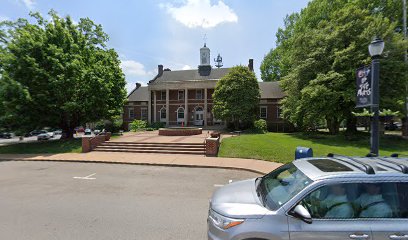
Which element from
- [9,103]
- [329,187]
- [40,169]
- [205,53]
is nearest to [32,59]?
[9,103]

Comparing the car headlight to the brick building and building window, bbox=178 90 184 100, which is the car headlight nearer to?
the brick building

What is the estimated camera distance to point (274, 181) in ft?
13.1

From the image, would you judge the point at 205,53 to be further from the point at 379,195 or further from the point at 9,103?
the point at 379,195

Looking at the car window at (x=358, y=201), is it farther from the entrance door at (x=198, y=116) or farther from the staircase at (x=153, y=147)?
the entrance door at (x=198, y=116)

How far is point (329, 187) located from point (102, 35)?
29503 mm

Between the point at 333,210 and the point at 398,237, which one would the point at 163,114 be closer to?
the point at 333,210

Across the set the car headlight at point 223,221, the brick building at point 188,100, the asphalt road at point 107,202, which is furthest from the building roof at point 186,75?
the car headlight at point 223,221

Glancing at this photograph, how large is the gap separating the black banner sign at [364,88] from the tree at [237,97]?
2033cm

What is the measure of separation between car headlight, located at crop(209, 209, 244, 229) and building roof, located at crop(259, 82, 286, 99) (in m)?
34.0

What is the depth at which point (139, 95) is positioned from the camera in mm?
43938

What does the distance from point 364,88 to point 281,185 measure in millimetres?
5370

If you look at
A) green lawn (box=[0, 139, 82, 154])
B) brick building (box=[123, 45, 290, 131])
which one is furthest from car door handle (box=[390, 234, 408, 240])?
brick building (box=[123, 45, 290, 131])

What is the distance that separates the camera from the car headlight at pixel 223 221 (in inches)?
121

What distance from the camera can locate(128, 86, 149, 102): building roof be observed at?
4278 centimetres
